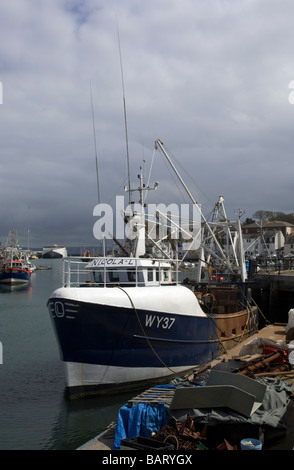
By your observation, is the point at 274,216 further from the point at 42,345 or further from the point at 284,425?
the point at 284,425

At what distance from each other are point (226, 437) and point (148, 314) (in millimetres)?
7080

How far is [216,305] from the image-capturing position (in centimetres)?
1892

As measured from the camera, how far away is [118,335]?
41.7ft

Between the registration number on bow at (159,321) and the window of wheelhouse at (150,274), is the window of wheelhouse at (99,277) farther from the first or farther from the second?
the registration number on bow at (159,321)

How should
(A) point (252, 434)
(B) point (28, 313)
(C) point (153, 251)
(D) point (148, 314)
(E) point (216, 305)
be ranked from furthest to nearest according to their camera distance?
1. (B) point (28, 313)
2. (C) point (153, 251)
3. (E) point (216, 305)
4. (D) point (148, 314)
5. (A) point (252, 434)

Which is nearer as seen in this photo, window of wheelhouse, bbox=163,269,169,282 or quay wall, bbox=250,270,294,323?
window of wheelhouse, bbox=163,269,169,282

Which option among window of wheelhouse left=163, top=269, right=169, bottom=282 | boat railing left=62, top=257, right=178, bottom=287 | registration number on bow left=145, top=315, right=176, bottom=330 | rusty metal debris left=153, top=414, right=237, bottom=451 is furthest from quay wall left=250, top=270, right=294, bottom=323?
rusty metal debris left=153, top=414, right=237, bottom=451

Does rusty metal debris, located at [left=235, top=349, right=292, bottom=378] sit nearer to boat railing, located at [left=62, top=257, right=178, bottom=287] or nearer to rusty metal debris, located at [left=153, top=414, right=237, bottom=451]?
rusty metal debris, located at [left=153, top=414, right=237, bottom=451]

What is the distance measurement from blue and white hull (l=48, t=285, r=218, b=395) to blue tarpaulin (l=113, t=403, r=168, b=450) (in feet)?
16.8

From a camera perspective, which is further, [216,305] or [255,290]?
[255,290]

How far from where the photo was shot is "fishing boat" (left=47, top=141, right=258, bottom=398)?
1232cm

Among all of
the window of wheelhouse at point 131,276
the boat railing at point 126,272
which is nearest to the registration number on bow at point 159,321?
the boat railing at point 126,272

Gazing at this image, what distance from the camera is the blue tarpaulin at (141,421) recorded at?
7.08 m
